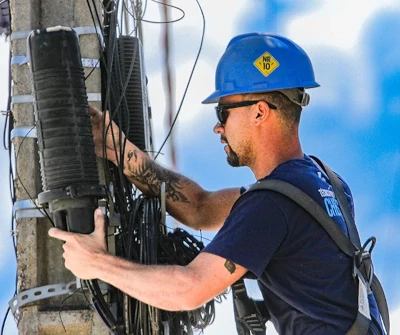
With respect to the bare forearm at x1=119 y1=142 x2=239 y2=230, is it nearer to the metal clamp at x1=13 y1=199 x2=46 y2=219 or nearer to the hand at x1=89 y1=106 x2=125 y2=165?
the hand at x1=89 y1=106 x2=125 y2=165

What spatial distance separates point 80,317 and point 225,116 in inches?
50.8

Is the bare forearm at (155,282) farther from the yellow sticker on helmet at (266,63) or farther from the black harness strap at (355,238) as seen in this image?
the yellow sticker on helmet at (266,63)

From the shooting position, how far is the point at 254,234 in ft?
13.0

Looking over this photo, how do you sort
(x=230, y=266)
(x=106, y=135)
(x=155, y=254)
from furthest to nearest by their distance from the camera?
1. (x=106, y=135)
2. (x=155, y=254)
3. (x=230, y=266)

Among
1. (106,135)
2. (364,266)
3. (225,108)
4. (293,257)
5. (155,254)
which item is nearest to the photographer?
(293,257)

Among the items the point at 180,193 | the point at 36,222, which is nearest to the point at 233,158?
the point at 180,193

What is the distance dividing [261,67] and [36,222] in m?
1.43

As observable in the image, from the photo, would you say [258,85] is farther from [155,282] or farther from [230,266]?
[155,282]

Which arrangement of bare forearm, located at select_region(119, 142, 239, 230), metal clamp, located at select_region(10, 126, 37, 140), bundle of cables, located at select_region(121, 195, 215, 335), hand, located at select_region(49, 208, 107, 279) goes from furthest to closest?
bare forearm, located at select_region(119, 142, 239, 230) < metal clamp, located at select_region(10, 126, 37, 140) < bundle of cables, located at select_region(121, 195, 215, 335) < hand, located at select_region(49, 208, 107, 279)

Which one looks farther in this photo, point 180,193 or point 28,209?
point 180,193

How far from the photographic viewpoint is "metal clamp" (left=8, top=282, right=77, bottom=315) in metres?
4.50

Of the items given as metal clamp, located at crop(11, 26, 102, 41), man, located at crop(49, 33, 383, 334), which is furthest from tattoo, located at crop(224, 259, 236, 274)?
metal clamp, located at crop(11, 26, 102, 41)

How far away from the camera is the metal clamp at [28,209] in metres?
4.54

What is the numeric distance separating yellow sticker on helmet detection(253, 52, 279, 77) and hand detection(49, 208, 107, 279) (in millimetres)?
1104
